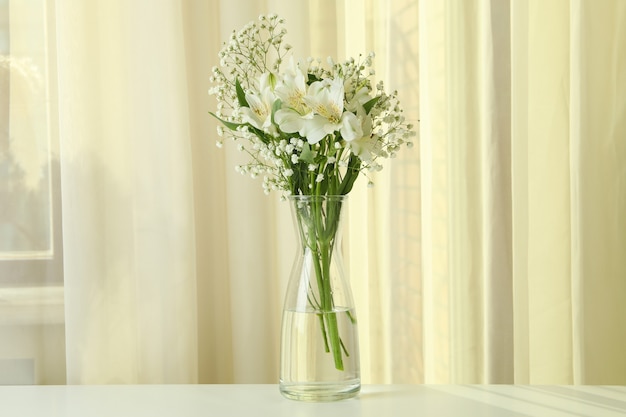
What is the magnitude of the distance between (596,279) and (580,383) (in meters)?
0.16

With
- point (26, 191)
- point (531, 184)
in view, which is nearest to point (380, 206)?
point (531, 184)

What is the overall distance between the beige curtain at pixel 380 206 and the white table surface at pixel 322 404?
0.34ft

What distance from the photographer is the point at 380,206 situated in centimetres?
141

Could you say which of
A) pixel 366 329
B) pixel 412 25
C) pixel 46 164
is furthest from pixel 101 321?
pixel 412 25

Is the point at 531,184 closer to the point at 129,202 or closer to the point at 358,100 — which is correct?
the point at 358,100

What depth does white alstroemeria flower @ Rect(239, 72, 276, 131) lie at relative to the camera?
985mm

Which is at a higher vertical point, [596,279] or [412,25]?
[412,25]

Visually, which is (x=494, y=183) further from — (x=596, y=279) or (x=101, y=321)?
(x=101, y=321)

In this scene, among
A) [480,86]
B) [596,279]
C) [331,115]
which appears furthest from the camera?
[480,86]

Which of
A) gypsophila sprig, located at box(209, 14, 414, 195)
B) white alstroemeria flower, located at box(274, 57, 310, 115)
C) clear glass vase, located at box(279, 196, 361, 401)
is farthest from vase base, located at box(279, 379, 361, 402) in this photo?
white alstroemeria flower, located at box(274, 57, 310, 115)

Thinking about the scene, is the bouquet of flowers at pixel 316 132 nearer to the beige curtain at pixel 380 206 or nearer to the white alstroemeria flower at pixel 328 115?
the white alstroemeria flower at pixel 328 115

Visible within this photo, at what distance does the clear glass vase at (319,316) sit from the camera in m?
1.02

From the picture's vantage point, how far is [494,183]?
1.20m

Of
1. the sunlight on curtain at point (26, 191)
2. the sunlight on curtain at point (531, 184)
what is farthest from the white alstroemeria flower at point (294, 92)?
the sunlight on curtain at point (26, 191)
